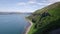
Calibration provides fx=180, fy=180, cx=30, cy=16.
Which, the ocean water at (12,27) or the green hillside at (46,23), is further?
the ocean water at (12,27)

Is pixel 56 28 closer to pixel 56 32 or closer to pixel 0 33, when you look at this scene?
pixel 56 32

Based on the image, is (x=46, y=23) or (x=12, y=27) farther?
(x=12, y=27)

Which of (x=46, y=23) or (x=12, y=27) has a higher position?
(x=46, y=23)

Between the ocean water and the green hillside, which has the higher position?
the green hillside

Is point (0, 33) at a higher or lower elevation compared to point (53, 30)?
lower

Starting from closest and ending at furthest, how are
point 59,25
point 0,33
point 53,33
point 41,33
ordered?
point 53,33 → point 41,33 → point 59,25 → point 0,33

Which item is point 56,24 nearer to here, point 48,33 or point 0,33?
point 48,33

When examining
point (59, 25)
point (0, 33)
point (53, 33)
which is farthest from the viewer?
point (0, 33)

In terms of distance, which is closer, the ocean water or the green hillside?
the green hillside

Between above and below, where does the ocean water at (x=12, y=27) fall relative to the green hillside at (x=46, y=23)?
below

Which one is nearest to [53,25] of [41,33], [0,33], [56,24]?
[56,24]

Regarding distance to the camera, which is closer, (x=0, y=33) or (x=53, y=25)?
(x=53, y=25)
